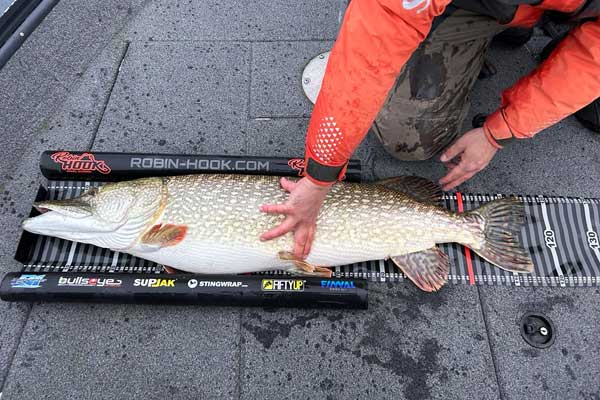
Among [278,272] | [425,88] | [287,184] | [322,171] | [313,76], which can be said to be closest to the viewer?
[322,171]

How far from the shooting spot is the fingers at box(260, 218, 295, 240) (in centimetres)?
166

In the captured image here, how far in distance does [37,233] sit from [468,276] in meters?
2.01

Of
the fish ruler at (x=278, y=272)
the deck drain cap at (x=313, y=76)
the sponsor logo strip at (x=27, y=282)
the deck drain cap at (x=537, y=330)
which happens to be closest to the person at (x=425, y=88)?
the fish ruler at (x=278, y=272)

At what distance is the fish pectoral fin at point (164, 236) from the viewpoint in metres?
1.76

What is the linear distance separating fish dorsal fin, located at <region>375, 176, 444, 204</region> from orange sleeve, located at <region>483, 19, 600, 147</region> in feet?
1.29

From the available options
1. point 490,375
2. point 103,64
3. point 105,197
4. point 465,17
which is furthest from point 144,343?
point 465,17

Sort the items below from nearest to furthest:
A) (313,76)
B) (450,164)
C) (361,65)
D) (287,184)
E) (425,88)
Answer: (361,65), (287,184), (425,88), (450,164), (313,76)

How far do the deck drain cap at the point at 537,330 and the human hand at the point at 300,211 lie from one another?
1.07 m

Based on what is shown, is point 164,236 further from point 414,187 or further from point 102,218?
point 414,187

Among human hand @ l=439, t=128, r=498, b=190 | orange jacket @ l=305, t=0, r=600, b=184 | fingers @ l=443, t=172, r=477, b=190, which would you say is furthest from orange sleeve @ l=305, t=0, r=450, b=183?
fingers @ l=443, t=172, r=477, b=190

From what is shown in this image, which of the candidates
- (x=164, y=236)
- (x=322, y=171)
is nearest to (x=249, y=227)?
(x=164, y=236)

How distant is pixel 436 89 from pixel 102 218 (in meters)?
1.68

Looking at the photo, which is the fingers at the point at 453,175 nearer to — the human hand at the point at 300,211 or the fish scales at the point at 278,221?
the fish scales at the point at 278,221

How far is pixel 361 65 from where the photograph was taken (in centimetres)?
123
